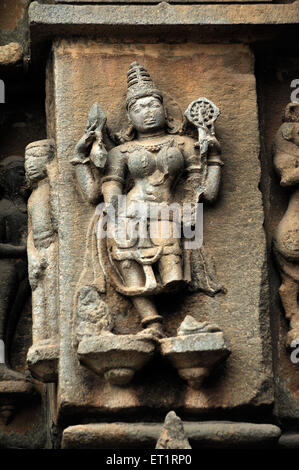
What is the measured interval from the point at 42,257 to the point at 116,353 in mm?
917

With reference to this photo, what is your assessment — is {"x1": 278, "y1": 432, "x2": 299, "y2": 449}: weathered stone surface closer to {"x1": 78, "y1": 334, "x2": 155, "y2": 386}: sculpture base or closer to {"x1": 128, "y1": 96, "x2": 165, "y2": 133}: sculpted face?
{"x1": 78, "y1": 334, "x2": 155, "y2": 386}: sculpture base

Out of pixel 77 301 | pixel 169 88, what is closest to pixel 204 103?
pixel 169 88

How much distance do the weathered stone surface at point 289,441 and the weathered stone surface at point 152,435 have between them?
0.78ft

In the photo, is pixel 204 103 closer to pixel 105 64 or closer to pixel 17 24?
pixel 105 64

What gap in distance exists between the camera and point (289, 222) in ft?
32.0

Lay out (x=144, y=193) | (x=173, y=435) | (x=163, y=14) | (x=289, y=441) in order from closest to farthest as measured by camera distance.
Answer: (x=173, y=435)
(x=289, y=441)
(x=144, y=193)
(x=163, y=14)

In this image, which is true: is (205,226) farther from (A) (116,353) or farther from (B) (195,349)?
(A) (116,353)

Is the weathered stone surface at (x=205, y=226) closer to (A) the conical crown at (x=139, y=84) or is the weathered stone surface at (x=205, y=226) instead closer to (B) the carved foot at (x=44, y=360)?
(B) the carved foot at (x=44, y=360)

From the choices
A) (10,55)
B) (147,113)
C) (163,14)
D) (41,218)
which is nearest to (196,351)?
(41,218)

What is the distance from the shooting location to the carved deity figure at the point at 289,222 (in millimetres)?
9633

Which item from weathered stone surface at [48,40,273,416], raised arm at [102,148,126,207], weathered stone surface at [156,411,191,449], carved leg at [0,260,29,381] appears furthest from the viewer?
carved leg at [0,260,29,381]

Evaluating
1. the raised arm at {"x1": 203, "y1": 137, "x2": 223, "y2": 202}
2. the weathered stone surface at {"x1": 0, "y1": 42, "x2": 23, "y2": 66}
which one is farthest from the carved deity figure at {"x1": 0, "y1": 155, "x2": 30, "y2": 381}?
the raised arm at {"x1": 203, "y1": 137, "x2": 223, "y2": 202}

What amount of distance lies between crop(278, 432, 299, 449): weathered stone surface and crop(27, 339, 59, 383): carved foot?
1.34 meters

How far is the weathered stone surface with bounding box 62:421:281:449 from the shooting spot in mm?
9070
